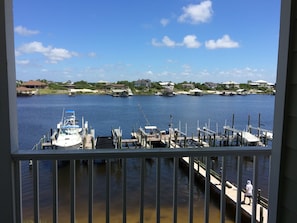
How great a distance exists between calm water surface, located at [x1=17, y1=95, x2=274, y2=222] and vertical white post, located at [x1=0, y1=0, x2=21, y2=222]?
101cm

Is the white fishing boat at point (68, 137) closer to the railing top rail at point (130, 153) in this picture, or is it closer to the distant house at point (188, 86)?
the distant house at point (188, 86)

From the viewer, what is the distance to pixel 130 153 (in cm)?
160

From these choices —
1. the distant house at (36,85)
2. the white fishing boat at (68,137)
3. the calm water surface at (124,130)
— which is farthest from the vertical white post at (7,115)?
the white fishing boat at (68,137)

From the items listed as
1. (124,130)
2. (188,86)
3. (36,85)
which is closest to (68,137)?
(188,86)

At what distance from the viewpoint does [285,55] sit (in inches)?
51.5

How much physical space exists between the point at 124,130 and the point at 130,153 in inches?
569

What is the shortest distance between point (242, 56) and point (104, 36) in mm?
10542

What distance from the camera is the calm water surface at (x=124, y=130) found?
6.99 metres

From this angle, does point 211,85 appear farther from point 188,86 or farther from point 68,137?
point 68,137

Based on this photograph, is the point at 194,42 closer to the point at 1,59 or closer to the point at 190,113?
the point at 190,113

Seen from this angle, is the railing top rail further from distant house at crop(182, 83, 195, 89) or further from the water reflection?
distant house at crop(182, 83, 195, 89)

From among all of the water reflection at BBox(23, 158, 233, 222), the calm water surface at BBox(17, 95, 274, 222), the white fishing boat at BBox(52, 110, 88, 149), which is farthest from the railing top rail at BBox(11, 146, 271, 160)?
the white fishing boat at BBox(52, 110, 88, 149)

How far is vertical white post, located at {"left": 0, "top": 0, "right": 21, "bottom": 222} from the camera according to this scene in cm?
141

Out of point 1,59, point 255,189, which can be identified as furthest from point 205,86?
point 1,59
